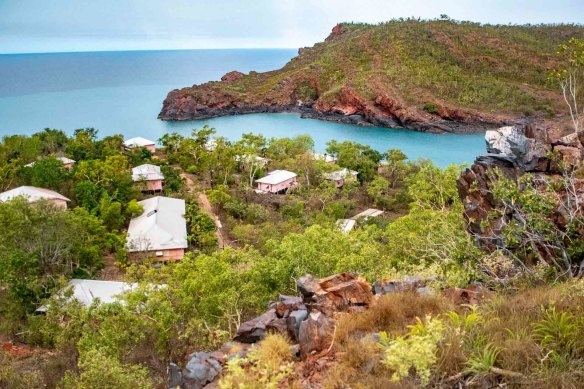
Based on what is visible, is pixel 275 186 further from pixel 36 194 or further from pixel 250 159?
pixel 36 194

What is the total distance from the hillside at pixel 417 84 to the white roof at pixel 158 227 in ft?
151

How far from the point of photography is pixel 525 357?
456 cm

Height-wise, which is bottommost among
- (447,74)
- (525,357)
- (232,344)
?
(232,344)

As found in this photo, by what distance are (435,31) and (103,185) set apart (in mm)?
72856

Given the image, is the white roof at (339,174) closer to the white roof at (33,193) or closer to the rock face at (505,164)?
the white roof at (33,193)

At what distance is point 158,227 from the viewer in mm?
21609

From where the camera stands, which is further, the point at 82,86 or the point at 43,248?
the point at 82,86

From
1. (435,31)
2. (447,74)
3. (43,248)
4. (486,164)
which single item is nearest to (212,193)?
(43,248)

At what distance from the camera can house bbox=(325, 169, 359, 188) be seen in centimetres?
3403

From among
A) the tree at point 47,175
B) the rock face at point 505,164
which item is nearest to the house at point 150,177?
the tree at point 47,175

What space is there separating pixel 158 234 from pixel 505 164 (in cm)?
1643

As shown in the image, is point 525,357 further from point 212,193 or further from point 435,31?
point 435,31

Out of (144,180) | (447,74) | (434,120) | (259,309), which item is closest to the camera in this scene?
(259,309)

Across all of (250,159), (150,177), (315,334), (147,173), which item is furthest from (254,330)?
(250,159)
